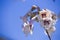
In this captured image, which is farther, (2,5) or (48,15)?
(2,5)

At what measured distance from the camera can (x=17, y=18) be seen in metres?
1.39

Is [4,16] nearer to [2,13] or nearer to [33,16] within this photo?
[2,13]

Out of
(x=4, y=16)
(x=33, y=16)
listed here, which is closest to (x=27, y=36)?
(x=33, y=16)

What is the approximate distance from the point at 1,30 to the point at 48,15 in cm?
51

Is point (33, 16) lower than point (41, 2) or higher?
lower

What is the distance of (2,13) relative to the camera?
144 cm

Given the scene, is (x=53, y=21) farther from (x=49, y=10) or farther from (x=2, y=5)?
(x=2, y=5)

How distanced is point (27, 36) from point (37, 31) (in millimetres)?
110

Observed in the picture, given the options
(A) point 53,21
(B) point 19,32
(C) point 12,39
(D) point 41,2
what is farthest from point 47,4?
(C) point 12,39

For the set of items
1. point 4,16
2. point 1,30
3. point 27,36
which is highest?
point 4,16

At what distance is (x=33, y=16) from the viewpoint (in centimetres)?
134

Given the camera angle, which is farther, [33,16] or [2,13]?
[2,13]

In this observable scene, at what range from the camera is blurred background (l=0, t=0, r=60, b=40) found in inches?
52.8

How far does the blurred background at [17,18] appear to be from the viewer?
4.40 ft
